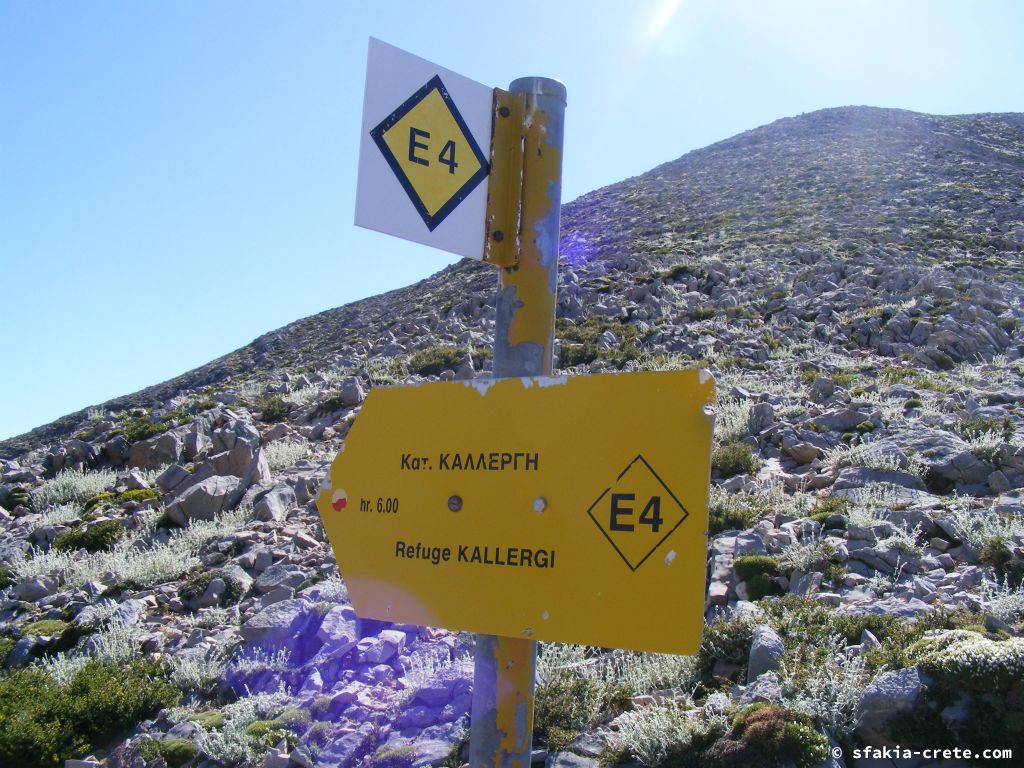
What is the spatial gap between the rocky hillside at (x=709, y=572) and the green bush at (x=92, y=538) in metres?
0.03

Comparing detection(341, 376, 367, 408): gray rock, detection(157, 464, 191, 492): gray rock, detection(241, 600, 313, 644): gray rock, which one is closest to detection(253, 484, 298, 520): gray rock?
detection(157, 464, 191, 492): gray rock

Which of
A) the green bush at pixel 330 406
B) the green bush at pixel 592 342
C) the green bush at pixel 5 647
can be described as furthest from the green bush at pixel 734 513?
the green bush at pixel 330 406

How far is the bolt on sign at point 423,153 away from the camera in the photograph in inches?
81.5

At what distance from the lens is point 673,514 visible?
1.60m

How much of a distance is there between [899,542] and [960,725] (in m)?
2.30

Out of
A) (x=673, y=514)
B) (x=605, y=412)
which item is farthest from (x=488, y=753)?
(x=605, y=412)

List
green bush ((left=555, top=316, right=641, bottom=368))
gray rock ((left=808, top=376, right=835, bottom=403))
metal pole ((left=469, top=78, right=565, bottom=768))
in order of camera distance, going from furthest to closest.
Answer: green bush ((left=555, top=316, right=641, bottom=368)) < gray rock ((left=808, top=376, right=835, bottom=403)) < metal pole ((left=469, top=78, right=565, bottom=768))

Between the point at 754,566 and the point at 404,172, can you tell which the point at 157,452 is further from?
the point at 404,172

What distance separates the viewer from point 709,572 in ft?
18.4

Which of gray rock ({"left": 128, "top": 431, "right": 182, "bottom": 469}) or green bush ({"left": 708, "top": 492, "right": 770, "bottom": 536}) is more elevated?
gray rock ({"left": 128, "top": 431, "right": 182, "bottom": 469})

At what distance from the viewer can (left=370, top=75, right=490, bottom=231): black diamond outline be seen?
209cm

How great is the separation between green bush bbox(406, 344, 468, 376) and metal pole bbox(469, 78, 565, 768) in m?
12.7

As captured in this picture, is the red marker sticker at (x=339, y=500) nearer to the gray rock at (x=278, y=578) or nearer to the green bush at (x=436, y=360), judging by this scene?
the gray rock at (x=278, y=578)

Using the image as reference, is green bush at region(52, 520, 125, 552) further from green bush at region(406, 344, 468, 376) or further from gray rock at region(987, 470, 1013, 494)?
gray rock at region(987, 470, 1013, 494)
